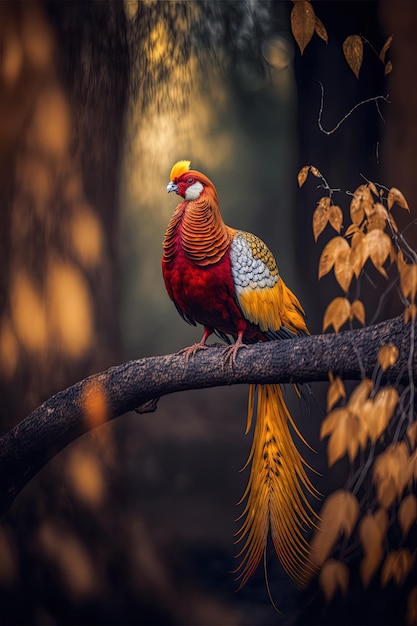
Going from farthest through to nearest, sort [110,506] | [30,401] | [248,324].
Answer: [30,401] < [110,506] < [248,324]


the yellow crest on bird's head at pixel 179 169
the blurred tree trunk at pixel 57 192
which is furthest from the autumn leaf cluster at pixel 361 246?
the blurred tree trunk at pixel 57 192

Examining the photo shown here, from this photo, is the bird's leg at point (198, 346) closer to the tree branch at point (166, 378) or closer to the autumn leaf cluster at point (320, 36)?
the tree branch at point (166, 378)

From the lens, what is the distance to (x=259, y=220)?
2010 millimetres

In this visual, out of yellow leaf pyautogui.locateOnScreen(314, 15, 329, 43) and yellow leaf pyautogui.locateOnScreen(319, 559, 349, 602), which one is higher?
yellow leaf pyautogui.locateOnScreen(314, 15, 329, 43)

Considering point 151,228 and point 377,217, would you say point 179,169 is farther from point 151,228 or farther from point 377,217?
point 377,217

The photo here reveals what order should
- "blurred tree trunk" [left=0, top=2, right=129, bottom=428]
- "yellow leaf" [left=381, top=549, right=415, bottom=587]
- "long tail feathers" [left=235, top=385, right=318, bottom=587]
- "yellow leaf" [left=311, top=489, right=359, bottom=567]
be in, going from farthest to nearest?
"blurred tree trunk" [left=0, top=2, right=129, bottom=428] < "long tail feathers" [left=235, top=385, right=318, bottom=587] < "yellow leaf" [left=381, top=549, right=415, bottom=587] < "yellow leaf" [left=311, top=489, right=359, bottom=567]

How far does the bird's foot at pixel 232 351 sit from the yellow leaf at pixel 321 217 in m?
0.36

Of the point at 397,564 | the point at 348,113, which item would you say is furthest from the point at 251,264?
the point at 397,564

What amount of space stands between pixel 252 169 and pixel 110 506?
1057 mm

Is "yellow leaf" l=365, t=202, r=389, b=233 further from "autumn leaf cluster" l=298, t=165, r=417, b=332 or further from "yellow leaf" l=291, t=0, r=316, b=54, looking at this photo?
"yellow leaf" l=291, t=0, r=316, b=54

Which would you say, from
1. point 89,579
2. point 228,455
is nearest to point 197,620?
point 89,579

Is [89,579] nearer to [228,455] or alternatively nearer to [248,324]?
[228,455]

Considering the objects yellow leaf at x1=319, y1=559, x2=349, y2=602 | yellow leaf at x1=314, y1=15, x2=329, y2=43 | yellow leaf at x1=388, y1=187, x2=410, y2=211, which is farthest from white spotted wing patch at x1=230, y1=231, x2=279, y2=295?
yellow leaf at x1=319, y1=559, x2=349, y2=602

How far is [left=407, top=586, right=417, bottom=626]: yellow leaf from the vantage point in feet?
6.25
